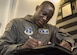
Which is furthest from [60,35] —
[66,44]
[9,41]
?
[9,41]

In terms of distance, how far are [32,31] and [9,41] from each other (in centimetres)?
23

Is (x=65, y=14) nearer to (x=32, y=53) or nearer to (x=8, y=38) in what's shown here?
(x=8, y=38)

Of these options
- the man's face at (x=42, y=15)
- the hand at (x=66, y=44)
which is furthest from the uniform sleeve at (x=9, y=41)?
the hand at (x=66, y=44)

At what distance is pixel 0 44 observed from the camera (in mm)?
1327

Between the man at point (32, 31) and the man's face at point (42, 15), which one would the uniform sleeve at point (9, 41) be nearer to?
the man at point (32, 31)

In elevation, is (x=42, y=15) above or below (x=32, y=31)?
above

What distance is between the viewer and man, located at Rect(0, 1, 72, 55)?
4.59ft

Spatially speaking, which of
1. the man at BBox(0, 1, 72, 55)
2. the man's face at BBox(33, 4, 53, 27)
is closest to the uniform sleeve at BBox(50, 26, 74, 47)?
the man at BBox(0, 1, 72, 55)

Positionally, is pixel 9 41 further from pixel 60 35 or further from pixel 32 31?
pixel 60 35

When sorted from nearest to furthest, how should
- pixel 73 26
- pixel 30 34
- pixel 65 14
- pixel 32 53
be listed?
pixel 32 53, pixel 30 34, pixel 73 26, pixel 65 14

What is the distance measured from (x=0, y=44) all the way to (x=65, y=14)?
3.39 ft

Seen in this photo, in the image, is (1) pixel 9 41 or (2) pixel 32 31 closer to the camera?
(1) pixel 9 41

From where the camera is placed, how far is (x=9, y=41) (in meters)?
1.37

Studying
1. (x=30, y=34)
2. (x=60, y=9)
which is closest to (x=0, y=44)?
(x=30, y=34)
